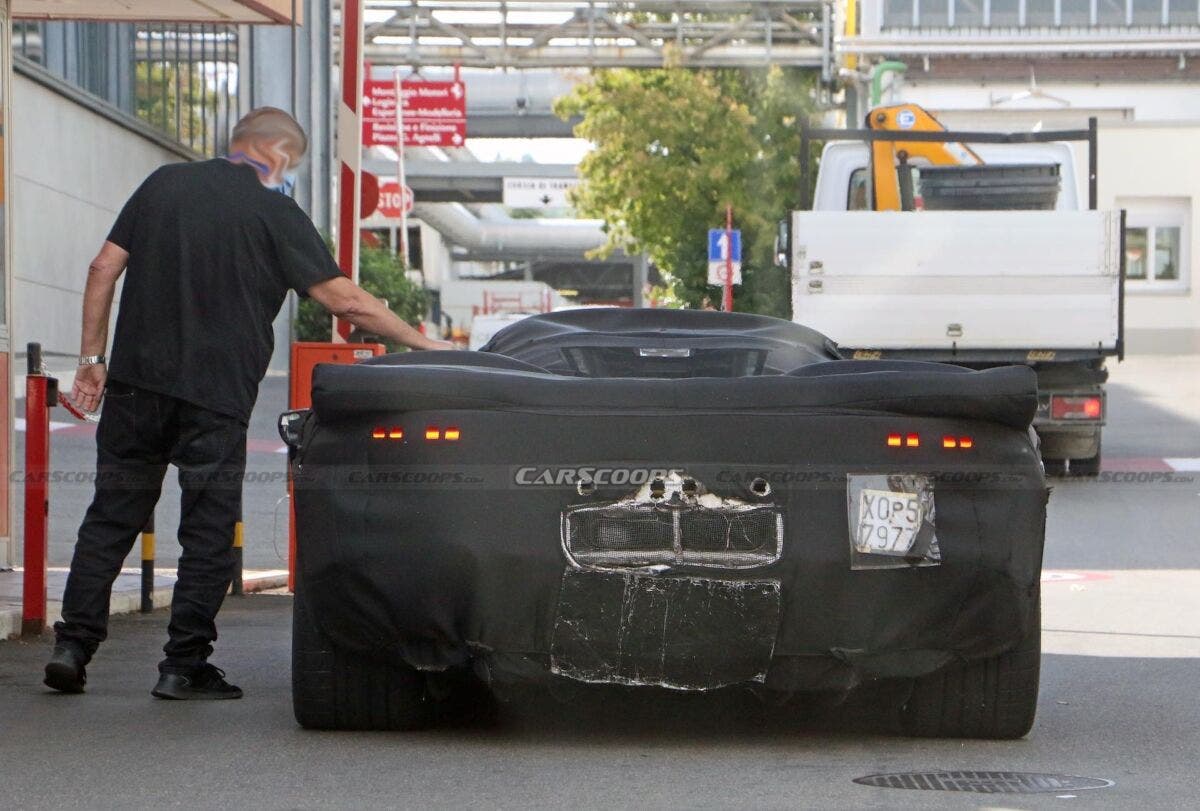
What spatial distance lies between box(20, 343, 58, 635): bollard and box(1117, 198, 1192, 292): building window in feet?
110

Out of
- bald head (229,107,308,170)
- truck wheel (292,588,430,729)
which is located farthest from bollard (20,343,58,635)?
truck wheel (292,588,430,729)

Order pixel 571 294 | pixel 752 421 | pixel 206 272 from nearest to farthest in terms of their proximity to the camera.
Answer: pixel 752 421 < pixel 206 272 < pixel 571 294

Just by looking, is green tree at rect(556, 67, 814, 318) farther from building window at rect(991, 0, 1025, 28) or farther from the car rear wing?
the car rear wing

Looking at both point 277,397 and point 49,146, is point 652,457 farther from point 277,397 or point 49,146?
point 277,397

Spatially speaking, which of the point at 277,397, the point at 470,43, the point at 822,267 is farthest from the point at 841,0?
the point at 822,267

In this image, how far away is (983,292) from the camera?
16.4 m

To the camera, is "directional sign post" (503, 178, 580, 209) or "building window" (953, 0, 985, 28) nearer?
"building window" (953, 0, 985, 28)

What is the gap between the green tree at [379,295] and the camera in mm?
30000

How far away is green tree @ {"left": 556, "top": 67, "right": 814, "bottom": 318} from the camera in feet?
124

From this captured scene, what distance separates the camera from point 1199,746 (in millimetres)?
5270

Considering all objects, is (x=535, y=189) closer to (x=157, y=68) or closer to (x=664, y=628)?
(x=157, y=68)

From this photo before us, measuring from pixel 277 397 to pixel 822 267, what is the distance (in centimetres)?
1290

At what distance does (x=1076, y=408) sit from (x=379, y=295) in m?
16.6

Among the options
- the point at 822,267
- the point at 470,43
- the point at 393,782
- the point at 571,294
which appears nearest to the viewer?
the point at 393,782
